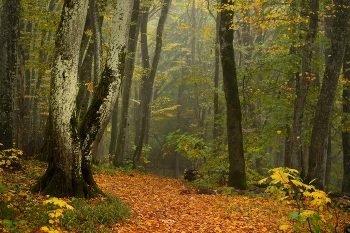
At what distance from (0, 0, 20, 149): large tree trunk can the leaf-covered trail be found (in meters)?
3.22

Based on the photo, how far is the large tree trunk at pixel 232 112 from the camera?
1110 cm

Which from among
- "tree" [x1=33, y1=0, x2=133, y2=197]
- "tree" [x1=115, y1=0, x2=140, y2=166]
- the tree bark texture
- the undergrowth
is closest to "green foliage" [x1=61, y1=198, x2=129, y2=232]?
the undergrowth

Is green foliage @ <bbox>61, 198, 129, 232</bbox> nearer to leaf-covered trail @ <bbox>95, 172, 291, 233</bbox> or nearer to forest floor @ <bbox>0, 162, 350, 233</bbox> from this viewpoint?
A: forest floor @ <bbox>0, 162, 350, 233</bbox>

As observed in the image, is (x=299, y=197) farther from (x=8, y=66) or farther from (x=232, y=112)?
(x=8, y=66)

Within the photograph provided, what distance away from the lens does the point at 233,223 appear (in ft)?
22.4

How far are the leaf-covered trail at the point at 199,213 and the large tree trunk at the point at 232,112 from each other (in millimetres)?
1245

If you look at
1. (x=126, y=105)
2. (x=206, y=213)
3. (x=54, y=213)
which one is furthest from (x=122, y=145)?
(x=54, y=213)

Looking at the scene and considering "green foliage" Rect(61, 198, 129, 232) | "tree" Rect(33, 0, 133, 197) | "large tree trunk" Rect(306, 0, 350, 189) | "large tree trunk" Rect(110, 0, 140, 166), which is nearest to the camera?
"green foliage" Rect(61, 198, 129, 232)

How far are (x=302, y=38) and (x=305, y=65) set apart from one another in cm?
339

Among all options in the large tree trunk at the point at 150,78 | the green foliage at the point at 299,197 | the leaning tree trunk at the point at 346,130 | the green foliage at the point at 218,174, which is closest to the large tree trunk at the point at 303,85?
the green foliage at the point at 218,174

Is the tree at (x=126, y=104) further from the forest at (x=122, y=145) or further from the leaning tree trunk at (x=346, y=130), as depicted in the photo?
the leaning tree trunk at (x=346, y=130)

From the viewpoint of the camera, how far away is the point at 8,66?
27.8 ft

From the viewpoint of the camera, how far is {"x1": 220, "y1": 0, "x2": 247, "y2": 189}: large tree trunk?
11102 millimetres

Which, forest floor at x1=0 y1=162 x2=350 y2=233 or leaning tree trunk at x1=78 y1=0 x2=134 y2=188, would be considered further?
leaning tree trunk at x1=78 y1=0 x2=134 y2=188
